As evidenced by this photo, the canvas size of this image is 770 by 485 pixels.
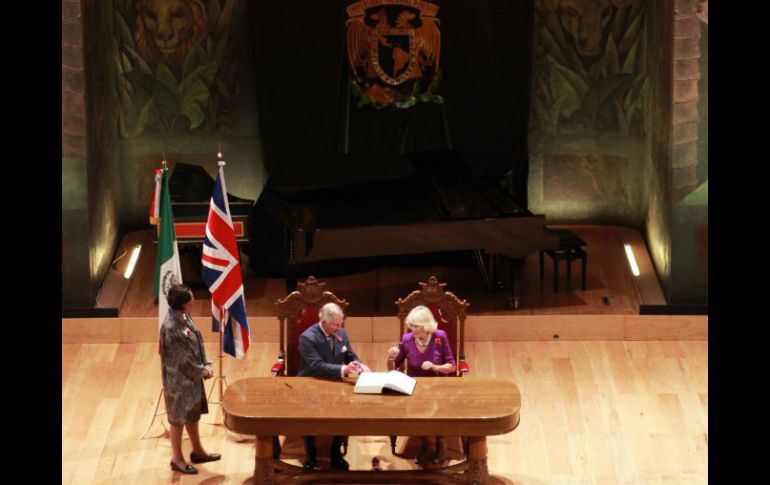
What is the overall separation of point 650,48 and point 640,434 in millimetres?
4112

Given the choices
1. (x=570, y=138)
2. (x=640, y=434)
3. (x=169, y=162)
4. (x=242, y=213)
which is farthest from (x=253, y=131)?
(x=640, y=434)

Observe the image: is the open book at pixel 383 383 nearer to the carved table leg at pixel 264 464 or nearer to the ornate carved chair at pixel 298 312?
the carved table leg at pixel 264 464

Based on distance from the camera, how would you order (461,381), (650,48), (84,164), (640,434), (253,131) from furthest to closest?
(253,131) < (650,48) < (84,164) < (640,434) < (461,381)

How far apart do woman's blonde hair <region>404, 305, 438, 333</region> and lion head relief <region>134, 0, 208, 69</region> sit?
518cm

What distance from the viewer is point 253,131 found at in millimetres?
13523

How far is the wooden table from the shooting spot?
829 centimetres

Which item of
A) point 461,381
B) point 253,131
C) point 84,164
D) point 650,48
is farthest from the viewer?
point 253,131

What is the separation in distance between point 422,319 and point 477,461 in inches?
33.9

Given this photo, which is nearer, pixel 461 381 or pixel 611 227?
pixel 461 381

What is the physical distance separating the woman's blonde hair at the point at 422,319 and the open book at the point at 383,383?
1.14ft

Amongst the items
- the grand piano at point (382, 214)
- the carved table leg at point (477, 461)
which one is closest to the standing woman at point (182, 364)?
the carved table leg at point (477, 461)

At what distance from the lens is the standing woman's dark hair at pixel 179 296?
29.1 ft

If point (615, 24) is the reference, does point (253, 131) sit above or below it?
below

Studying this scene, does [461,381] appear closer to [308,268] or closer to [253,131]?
[308,268]
